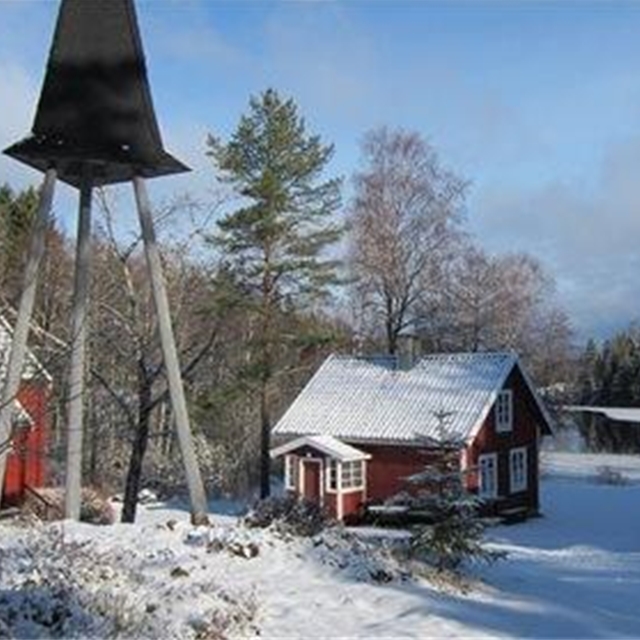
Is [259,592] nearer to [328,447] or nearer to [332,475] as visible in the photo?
→ [328,447]

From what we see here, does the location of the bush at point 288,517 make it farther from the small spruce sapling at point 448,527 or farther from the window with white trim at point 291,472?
the window with white trim at point 291,472

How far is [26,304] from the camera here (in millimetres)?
13242

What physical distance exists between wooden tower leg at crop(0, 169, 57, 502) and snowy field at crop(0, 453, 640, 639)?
1363 millimetres

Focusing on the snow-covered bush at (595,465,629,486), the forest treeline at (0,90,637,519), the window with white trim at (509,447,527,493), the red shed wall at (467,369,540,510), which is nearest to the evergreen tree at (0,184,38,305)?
the forest treeline at (0,90,637,519)

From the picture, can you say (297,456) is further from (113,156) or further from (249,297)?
(113,156)

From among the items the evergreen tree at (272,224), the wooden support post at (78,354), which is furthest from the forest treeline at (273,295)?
the wooden support post at (78,354)

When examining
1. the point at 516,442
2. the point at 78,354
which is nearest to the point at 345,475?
the point at 516,442

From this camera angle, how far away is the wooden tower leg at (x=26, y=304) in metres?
12.6

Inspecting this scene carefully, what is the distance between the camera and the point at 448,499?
12.7m

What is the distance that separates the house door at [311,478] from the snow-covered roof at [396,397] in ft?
3.42

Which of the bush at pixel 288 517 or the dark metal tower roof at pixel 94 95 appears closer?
the bush at pixel 288 517

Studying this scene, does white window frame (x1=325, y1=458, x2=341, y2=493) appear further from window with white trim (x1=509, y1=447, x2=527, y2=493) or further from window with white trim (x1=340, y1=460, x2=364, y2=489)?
window with white trim (x1=509, y1=447, x2=527, y2=493)

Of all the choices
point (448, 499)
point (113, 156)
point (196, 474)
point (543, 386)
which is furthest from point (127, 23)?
point (543, 386)

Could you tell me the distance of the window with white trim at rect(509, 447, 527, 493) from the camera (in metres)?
34.1
